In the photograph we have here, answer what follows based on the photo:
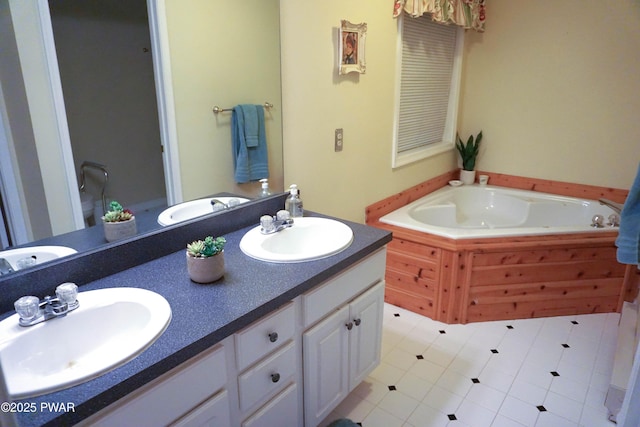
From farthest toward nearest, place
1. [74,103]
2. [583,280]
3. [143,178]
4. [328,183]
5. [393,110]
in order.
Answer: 1. [393,110]
2. [583,280]
3. [328,183]
4. [143,178]
5. [74,103]

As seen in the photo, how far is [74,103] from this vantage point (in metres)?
1.32

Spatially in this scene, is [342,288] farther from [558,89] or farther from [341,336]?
[558,89]

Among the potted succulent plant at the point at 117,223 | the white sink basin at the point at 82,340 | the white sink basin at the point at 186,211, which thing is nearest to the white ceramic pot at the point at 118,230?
the potted succulent plant at the point at 117,223

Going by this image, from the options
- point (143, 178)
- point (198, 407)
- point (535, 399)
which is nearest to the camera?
point (198, 407)

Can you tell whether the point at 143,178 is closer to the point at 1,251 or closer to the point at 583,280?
the point at 1,251

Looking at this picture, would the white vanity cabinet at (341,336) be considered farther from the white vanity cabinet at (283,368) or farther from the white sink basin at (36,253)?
the white sink basin at (36,253)

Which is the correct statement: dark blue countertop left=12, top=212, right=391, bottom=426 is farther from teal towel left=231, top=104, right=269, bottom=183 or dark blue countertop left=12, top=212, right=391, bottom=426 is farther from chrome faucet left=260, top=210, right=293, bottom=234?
teal towel left=231, top=104, right=269, bottom=183

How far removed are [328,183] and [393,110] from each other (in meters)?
0.81

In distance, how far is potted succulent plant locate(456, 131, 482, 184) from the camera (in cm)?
380

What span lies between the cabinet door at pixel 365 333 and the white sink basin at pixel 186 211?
0.73 m

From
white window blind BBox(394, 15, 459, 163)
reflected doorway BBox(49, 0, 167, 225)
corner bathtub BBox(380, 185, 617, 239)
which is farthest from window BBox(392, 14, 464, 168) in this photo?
reflected doorway BBox(49, 0, 167, 225)

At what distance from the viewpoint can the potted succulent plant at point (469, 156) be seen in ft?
12.5

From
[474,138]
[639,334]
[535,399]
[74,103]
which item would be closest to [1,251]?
[74,103]

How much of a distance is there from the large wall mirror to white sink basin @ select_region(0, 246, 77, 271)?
0.03m
